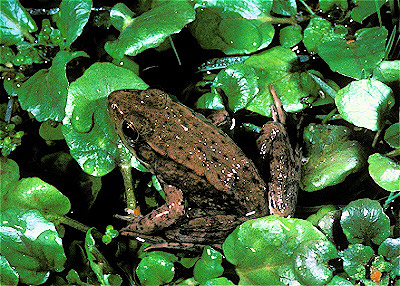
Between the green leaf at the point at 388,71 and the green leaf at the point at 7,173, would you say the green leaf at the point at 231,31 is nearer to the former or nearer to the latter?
the green leaf at the point at 388,71

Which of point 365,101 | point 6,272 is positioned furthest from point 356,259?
point 6,272

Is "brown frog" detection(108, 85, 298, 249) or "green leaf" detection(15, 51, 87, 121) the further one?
"green leaf" detection(15, 51, 87, 121)

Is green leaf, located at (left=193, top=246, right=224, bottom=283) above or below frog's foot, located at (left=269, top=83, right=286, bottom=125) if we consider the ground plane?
below

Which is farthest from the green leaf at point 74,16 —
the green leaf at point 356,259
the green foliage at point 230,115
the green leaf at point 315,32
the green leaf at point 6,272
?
the green leaf at point 356,259

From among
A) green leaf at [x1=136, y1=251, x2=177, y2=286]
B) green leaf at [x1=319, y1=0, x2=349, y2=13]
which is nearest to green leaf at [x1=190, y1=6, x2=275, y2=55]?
green leaf at [x1=319, y1=0, x2=349, y2=13]

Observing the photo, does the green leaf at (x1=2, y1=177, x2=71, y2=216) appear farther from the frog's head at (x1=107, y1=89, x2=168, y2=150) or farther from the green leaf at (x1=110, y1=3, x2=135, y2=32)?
the green leaf at (x1=110, y1=3, x2=135, y2=32)

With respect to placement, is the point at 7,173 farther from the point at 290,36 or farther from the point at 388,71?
the point at 388,71
